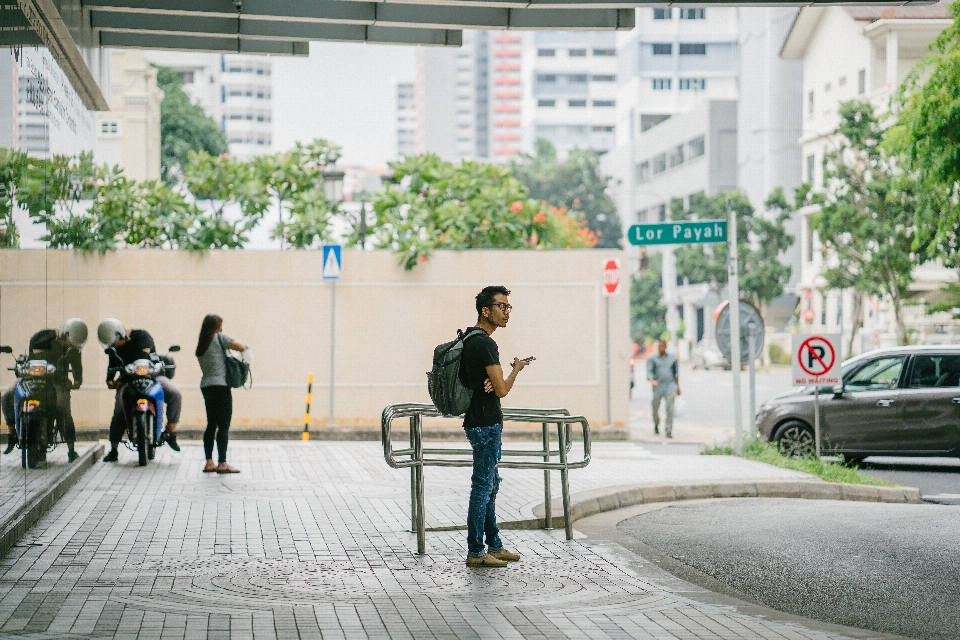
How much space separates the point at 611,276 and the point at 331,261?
4.44 metres

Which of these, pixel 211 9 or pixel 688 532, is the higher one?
pixel 211 9

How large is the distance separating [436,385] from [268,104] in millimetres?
182808

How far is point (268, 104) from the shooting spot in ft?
611

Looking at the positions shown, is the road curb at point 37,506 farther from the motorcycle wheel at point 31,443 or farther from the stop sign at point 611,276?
the stop sign at point 611,276

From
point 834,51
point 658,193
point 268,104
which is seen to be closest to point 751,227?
point 834,51

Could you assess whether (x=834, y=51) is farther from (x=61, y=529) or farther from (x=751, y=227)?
(x=61, y=529)

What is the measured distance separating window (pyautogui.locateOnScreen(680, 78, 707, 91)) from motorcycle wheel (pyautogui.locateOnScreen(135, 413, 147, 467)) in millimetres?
104728

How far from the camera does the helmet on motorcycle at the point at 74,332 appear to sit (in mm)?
12169

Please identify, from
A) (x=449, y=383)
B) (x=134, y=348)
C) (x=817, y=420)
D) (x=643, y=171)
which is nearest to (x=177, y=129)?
(x=134, y=348)

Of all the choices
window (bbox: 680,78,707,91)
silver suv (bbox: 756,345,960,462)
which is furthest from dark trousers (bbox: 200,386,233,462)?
window (bbox: 680,78,707,91)

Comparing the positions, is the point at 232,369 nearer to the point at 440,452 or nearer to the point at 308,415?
the point at 440,452

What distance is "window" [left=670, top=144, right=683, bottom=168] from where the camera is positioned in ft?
295

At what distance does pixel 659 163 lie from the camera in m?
94.9

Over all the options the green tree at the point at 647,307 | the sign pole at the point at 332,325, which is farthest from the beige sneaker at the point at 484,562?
the green tree at the point at 647,307
